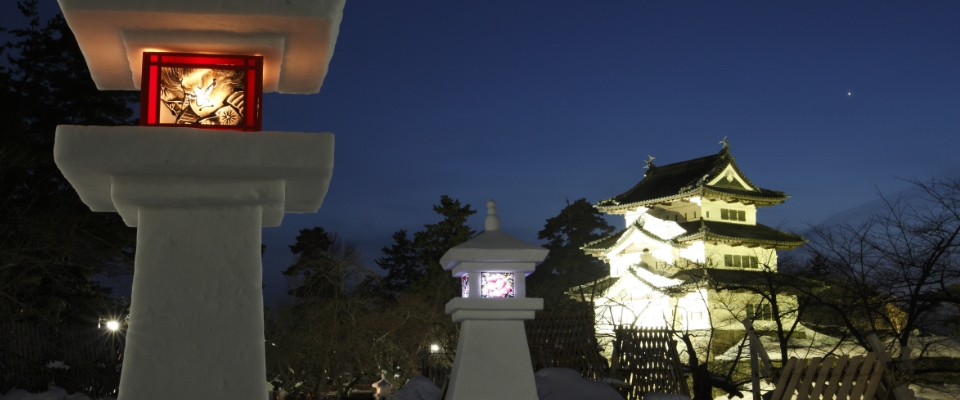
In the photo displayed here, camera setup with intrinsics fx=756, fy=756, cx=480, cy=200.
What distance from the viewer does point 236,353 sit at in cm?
410

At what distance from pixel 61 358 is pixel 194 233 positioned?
33.7ft

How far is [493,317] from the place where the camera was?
291 inches

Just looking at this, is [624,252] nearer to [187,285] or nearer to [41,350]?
[41,350]

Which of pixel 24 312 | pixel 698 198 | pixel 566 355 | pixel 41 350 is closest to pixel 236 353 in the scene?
pixel 566 355

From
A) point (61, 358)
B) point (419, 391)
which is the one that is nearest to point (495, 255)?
point (419, 391)

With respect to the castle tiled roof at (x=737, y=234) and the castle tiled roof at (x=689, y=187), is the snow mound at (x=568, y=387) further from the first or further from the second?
the castle tiled roof at (x=689, y=187)

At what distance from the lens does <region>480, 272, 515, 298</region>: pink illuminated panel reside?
24.7ft

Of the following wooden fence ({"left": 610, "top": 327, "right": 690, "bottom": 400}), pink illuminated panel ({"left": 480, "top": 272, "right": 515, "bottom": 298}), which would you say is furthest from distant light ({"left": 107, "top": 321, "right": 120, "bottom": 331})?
wooden fence ({"left": 610, "top": 327, "right": 690, "bottom": 400})

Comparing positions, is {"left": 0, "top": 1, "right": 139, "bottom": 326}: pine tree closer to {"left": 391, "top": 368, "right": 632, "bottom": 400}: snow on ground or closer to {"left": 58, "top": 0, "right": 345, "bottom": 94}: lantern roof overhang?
{"left": 391, "top": 368, "right": 632, "bottom": 400}: snow on ground

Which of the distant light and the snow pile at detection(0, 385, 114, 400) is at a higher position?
the distant light

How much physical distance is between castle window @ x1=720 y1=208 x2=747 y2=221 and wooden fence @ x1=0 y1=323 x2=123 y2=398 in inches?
1001

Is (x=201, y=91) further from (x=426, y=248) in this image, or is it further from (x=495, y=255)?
(x=426, y=248)

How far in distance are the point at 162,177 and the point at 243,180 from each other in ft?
1.40

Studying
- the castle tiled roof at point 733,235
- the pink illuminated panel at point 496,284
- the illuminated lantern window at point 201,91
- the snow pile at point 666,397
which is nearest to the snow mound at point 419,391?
the pink illuminated panel at point 496,284
